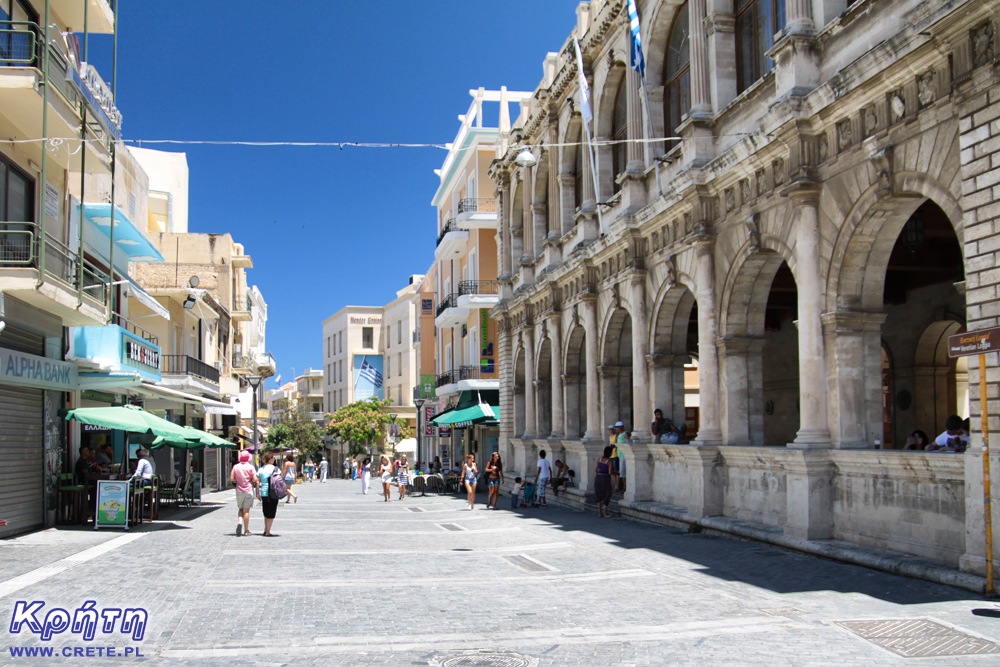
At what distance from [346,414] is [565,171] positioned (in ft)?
144

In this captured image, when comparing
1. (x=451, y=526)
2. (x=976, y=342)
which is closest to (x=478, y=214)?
(x=451, y=526)

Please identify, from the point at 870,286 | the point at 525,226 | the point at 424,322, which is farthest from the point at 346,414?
the point at 870,286

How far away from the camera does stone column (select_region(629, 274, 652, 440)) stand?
64.6ft

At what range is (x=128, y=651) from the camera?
7234 mm

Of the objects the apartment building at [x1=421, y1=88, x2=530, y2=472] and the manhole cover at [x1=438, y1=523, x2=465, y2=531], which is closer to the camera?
the manhole cover at [x1=438, y1=523, x2=465, y2=531]

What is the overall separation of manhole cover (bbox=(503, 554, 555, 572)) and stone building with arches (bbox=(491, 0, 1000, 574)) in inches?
145

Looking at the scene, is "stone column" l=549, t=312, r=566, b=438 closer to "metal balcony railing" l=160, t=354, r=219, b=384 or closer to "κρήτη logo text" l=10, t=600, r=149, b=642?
"metal balcony railing" l=160, t=354, r=219, b=384

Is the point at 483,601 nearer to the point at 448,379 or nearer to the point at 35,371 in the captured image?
the point at 35,371

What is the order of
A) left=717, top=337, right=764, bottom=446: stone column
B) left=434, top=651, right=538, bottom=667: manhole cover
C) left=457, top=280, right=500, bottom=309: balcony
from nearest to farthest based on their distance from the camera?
left=434, top=651, right=538, bottom=667: manhole cover, left=717, top=337, right=764, bottom=446: stone column, left=457, top=280, right=500, bottom=309: balcony

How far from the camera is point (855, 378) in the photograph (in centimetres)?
1249

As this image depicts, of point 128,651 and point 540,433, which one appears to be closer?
point 128,651

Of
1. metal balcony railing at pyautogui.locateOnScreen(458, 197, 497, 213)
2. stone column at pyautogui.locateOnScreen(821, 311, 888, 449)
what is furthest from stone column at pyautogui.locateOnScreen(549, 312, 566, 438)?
stone column at pyautogui.locateOnScreen(821, 311, 888, 449)

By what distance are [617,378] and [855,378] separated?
416 inches

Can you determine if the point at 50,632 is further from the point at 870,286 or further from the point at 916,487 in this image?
the point at 870,286
